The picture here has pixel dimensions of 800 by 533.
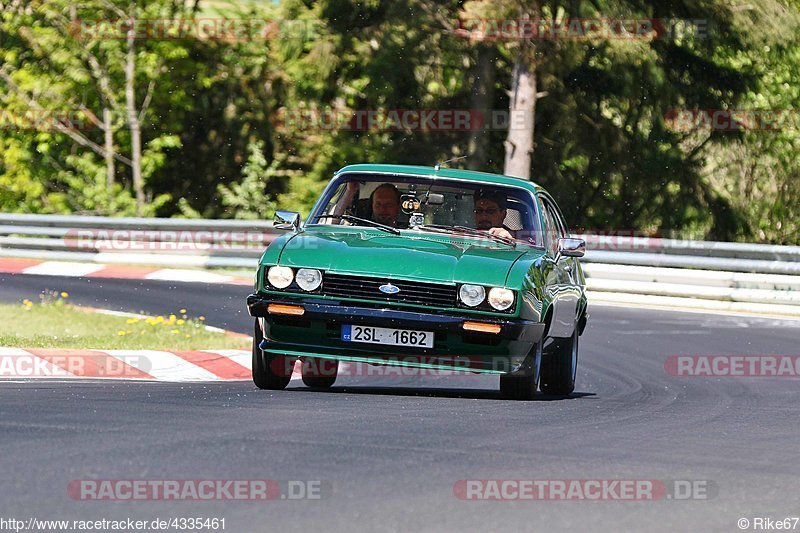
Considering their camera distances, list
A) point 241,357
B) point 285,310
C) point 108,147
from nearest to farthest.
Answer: point 285,310
point 241,357
point 108,147

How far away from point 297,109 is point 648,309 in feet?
57.3

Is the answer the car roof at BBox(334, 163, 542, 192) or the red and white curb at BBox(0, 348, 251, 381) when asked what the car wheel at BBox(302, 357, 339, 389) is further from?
the car roof at BBox(334, 163, 542, 192)

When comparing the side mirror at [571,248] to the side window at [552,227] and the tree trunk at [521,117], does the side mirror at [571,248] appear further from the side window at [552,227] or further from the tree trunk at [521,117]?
the tree trunk at [521,117]

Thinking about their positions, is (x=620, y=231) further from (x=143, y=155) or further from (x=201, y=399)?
(x=201, y=399)

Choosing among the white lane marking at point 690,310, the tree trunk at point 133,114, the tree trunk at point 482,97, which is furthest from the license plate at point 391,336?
the tree trunk at point 133,114

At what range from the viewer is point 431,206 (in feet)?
35.3

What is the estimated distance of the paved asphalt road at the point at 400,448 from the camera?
5.70 metres

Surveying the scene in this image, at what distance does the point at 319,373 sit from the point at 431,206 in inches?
60.3

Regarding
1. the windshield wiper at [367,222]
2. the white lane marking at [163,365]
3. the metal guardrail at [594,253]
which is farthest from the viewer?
the metal guardrail at [594,253]

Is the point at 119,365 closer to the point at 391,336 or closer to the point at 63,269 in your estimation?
the point at 391,336

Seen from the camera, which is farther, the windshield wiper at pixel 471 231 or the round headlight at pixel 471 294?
the windshield wiper at pixel 471 231

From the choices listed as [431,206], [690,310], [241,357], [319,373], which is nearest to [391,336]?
[431,206]

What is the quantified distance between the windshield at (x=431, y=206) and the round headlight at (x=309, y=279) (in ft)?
3.96

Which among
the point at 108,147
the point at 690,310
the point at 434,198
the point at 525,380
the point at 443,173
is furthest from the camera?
the point at 108,147
